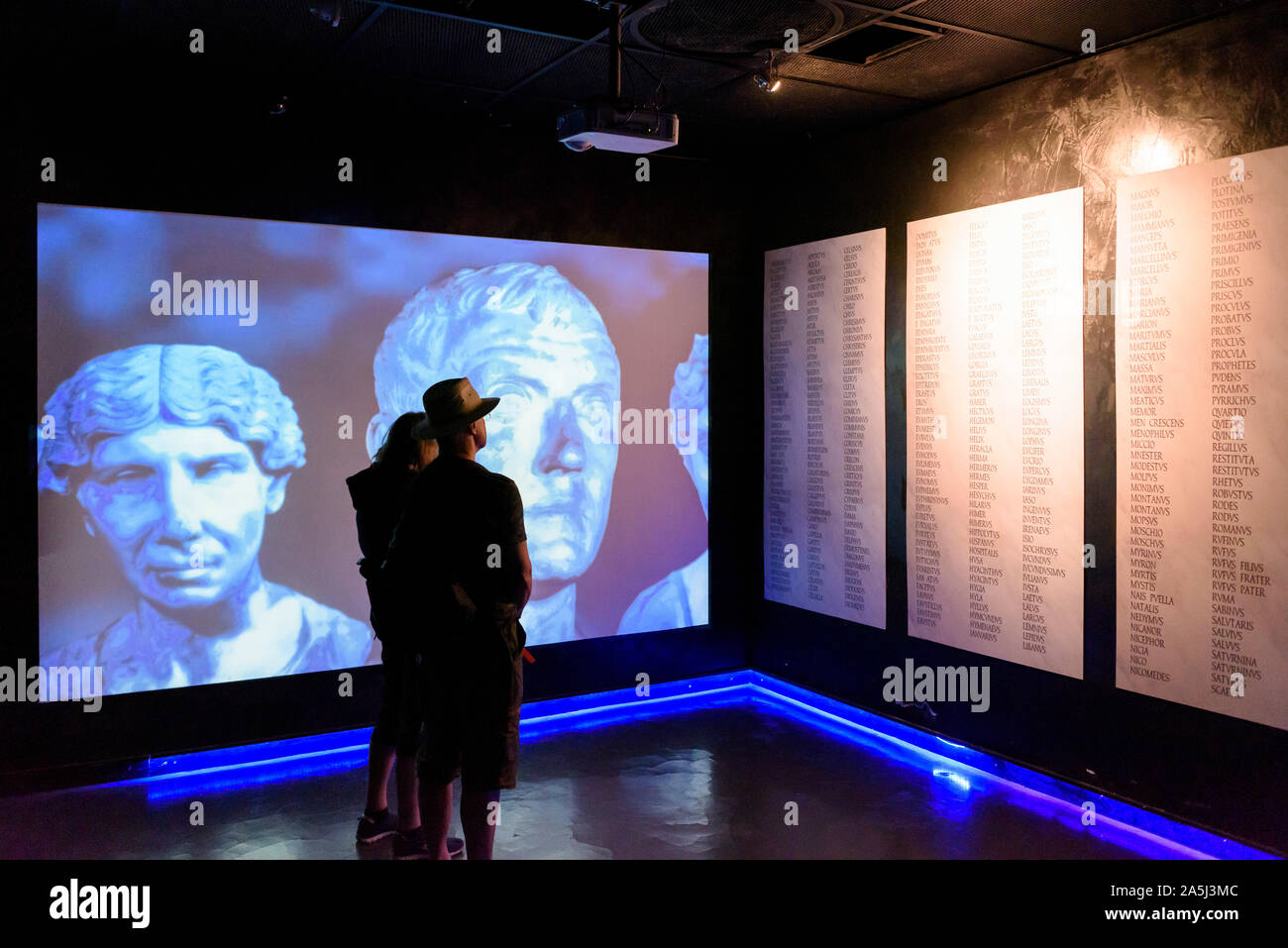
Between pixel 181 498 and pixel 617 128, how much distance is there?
2360mm

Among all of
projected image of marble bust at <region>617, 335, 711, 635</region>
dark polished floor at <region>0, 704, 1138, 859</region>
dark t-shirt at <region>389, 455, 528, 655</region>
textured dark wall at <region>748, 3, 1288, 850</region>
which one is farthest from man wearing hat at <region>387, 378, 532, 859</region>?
projected image of marble bust at <region>617, 335, 711, 635</region>

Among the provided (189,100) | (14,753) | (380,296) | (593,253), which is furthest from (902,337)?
(14,753)

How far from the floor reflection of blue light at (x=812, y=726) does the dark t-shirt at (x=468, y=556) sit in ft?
6.34

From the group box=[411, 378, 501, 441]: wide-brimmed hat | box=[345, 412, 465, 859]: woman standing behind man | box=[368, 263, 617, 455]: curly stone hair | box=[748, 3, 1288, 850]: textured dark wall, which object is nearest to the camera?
box=[411, 378, 501, 441]: wide-brimmed hat

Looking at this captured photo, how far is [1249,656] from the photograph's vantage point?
329 cm

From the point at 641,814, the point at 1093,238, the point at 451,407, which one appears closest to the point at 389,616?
the point at 451,407

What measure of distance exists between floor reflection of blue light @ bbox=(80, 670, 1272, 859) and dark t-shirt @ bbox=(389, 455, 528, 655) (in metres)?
1.93

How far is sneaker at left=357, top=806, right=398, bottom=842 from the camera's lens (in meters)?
3.46

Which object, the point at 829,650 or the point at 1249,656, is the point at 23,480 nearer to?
the point at 829,650

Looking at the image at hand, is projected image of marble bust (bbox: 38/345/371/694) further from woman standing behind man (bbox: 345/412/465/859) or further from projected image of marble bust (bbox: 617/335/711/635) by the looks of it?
projected image of marble bust (bbox: 617/335/711/635)

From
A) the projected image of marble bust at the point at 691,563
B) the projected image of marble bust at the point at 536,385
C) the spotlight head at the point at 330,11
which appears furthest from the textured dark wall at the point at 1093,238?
the spotlight head at the point at 330,11

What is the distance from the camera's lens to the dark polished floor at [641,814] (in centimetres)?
344

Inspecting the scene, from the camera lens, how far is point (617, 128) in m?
3.60

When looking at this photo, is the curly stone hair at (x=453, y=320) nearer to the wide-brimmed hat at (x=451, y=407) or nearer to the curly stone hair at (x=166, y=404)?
the curly stone hair at (x=166, y=404)
